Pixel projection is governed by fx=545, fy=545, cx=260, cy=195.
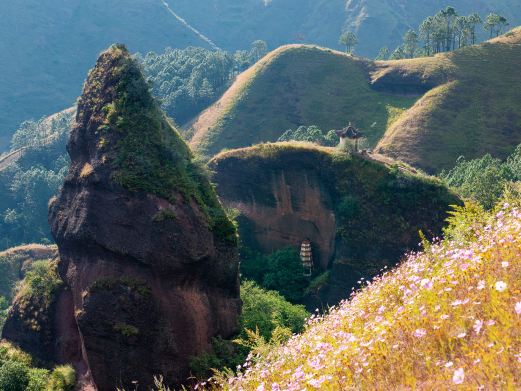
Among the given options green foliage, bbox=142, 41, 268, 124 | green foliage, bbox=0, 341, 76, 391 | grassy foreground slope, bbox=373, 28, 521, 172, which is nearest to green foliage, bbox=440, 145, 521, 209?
grassy foreground slope, bbox=373, 28, 521, 172

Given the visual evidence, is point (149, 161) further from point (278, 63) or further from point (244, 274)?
point (278, 63)

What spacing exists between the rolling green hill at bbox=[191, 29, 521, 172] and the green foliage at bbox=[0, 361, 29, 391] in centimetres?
6030

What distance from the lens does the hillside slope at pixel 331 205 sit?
4128 centimetres

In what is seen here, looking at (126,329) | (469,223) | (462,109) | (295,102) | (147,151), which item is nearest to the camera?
(469,223)

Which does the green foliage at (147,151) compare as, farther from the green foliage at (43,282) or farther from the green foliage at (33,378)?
the green foliage at (33,378)

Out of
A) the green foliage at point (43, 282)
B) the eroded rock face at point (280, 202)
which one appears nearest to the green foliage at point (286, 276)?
the eroded rock face at point (280, 202)

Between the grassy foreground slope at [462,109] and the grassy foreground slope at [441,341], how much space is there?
69177 mm

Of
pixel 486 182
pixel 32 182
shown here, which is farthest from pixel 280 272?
pixel 32 182

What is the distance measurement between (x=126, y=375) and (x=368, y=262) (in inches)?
940

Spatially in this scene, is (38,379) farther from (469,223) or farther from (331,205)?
(331,205)

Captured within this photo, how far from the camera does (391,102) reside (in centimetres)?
9288

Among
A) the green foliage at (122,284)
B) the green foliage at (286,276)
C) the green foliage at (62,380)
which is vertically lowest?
the green foliage at (286,276)

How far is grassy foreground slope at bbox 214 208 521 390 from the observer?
5.33m

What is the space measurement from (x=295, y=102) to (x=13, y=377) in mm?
80975
